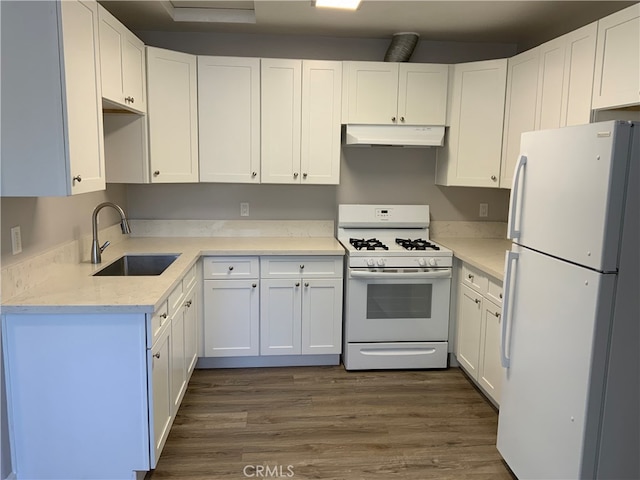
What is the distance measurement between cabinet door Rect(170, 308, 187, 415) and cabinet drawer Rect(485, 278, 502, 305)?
1.83 m

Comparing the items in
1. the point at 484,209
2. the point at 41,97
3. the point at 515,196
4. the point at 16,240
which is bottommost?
the point at 16,240

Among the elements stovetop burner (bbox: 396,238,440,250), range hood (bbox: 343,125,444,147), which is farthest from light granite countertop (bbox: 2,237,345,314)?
range hood (bbox: 343,125,444,147)

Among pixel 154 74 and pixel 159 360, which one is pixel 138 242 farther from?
pixel 159 360

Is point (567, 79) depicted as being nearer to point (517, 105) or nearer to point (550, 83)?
point (550, 83)

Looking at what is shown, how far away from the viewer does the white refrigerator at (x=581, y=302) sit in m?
1.68

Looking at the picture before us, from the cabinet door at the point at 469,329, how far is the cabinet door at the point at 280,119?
147 centimetres

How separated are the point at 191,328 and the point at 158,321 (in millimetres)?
929

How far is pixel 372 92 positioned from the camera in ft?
11.6

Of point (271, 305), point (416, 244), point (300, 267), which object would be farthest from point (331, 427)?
point (416, 244)

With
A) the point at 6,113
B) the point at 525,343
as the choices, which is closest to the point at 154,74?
the point at 6,113

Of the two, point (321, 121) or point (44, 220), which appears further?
point (321, 121)

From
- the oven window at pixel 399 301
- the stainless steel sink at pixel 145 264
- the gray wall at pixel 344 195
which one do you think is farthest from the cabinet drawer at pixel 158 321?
the gray wall at pixel 344 195

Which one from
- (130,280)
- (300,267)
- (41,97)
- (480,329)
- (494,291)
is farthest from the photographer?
(300,267)

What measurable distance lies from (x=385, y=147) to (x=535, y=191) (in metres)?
1.97
